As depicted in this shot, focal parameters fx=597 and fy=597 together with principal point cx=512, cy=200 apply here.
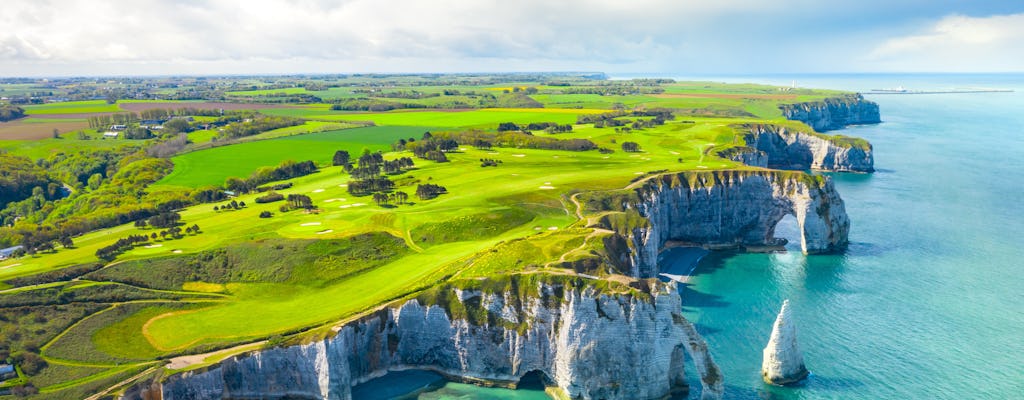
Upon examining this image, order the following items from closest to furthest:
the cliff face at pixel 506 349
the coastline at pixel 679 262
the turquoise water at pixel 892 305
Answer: the cliff face at pixel 506 349, the turquoise water at pixel 892 305, the coastline at pixel 679 262

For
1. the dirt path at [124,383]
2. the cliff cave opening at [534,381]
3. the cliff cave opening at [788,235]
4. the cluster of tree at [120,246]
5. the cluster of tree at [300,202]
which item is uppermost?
the cluster of tree at [300,202]

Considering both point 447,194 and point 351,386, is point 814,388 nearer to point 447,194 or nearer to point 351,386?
point 351,386

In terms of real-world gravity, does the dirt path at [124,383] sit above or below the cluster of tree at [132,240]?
below

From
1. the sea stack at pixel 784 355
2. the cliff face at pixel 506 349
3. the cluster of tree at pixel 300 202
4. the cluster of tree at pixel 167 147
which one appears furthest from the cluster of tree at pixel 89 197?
the sea stack at pixel 784 355

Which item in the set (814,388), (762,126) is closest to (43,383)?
(814,388)

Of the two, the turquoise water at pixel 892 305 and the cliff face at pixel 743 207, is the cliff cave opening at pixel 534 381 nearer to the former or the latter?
the turquoise water at pixel 892 305

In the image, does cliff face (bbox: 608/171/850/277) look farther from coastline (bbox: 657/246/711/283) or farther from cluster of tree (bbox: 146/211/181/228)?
cluster of tree (bbox: 146/211/181/228)
